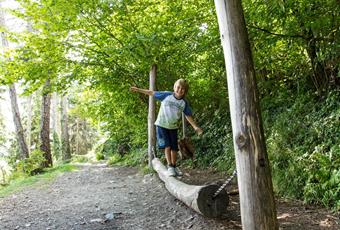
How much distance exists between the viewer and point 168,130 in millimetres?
6812

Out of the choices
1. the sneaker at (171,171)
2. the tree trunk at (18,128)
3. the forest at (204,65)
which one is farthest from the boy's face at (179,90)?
the tree trunk at (18,128)

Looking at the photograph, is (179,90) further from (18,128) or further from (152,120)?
(18,128)

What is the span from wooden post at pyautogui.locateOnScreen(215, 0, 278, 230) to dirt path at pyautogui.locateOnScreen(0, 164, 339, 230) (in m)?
1.04

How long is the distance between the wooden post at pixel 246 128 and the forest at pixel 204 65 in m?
1.78

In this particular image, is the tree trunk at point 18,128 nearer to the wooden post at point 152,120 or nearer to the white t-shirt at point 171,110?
the wooden post at point 152,120

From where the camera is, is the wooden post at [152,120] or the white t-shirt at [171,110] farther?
the wooden post at [152,120]

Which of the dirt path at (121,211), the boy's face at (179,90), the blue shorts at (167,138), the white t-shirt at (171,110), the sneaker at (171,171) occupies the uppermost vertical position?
the boy's face at (179,90)

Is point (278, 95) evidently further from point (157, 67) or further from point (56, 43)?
point (56, 43)

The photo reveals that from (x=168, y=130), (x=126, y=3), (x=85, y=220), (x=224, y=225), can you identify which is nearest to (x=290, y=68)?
(x=168, y=130)

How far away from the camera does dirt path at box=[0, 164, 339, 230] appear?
4336 millimetres

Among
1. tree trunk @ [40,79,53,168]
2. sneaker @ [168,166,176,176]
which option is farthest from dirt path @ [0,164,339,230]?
tree trunk @ [40,79,53,168]

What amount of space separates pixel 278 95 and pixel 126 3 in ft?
14.7

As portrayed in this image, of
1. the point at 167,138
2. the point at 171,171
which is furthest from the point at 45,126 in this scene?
the point at 171,171

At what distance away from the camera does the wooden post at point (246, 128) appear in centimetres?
318
